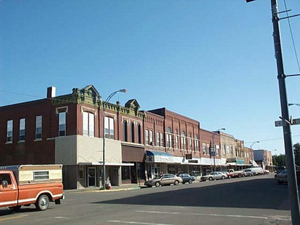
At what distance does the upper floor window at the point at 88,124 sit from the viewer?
38053 millimetres

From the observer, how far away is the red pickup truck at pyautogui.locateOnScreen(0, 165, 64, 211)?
1458 cm

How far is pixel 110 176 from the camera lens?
1631 inches

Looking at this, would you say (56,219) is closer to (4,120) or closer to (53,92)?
(53,92)

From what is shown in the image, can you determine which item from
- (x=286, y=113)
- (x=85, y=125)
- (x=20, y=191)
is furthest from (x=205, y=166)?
(x=286, y=113)

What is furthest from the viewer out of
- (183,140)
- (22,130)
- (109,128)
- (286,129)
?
(183,140)

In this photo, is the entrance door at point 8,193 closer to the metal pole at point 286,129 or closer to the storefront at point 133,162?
the metal pole at point 286,129

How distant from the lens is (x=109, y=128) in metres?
41.7

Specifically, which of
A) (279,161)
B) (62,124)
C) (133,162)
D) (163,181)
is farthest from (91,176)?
(279,161)

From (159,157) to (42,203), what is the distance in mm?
33645

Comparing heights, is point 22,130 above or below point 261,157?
above

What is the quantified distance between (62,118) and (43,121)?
8.58 ft

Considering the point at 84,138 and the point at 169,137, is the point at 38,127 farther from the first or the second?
the point at 169,137

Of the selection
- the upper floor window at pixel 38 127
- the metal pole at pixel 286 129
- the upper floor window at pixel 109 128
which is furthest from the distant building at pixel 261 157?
the metal pole at pixel 286 129

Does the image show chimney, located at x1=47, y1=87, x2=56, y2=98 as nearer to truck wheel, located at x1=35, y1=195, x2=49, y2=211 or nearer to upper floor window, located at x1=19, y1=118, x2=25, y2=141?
upper floor window, located at x1=19, y1=118, x2=25, y2=141
